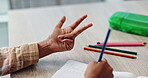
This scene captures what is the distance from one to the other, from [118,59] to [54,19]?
1.51 ft

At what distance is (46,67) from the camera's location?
84cm

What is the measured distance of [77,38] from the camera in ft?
3.39

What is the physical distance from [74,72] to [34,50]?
19cm

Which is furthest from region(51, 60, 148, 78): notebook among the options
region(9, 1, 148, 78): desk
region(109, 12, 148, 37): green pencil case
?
region(109, 12, 148, 37): green pencil case

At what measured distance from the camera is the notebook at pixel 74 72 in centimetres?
76

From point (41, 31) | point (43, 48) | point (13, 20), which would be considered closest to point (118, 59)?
point (43, 48)

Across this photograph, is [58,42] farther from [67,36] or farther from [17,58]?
[17,58]

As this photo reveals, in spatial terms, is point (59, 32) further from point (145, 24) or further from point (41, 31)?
point (145, 24)

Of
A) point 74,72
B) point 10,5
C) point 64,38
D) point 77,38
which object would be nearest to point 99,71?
point 74,72

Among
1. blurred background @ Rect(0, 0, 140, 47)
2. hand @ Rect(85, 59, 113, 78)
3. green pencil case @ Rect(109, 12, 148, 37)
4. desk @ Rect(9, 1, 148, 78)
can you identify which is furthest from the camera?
blurred background @ Rect(0, 0, 140, 47)

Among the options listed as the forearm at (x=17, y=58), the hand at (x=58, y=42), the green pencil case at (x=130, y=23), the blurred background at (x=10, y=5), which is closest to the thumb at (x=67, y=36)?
the hand at (x=58, y=42)

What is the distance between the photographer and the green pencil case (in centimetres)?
100

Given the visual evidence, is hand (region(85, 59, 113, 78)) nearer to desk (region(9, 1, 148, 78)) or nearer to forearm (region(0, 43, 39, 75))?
desk (region(9, 1, 148, 78))

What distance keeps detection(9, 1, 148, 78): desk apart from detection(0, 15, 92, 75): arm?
0.02 meters
